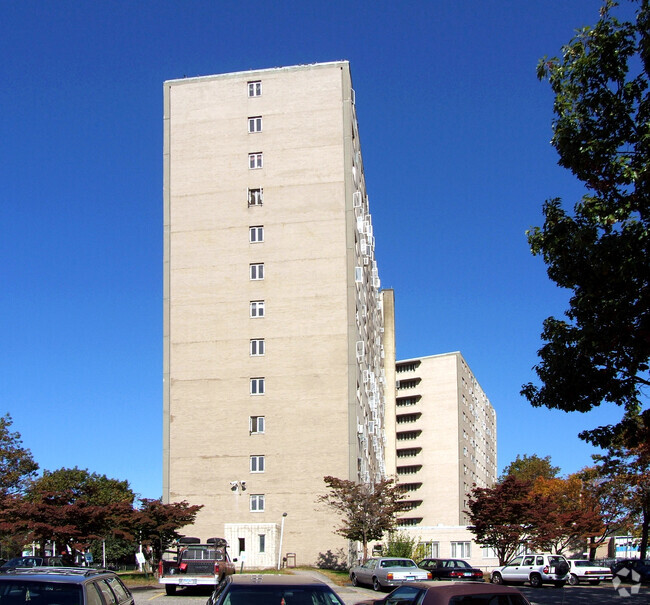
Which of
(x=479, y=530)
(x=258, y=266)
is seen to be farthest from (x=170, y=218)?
(x=479, y=530)

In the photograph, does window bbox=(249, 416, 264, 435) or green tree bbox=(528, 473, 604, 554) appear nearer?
green tree bbox=(528, 473, 604, 554)

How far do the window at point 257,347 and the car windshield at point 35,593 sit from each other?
46.0 metres

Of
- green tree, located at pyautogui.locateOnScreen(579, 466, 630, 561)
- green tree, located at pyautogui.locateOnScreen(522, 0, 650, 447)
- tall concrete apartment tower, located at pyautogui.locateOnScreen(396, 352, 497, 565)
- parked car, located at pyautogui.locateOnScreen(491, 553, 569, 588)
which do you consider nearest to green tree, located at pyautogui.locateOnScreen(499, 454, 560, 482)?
tall concrete apartment tower, located at pyautogui.locateOnScreen(396, 352, 497, 565)

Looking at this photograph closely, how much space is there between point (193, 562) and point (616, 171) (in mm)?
21626

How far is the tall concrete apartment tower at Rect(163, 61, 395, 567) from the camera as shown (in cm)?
5428

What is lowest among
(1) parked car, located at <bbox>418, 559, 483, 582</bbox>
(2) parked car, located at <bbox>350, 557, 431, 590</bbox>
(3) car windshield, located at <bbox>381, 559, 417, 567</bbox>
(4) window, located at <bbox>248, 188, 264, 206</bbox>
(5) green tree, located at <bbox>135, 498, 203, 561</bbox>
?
(1) parked car, located at <bbox>418, 559, 483, 582</bbox>

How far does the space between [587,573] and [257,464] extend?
854 inches

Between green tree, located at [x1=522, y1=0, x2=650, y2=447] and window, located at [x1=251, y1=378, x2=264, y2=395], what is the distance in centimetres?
3873

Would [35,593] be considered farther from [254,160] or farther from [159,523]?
[254,160]

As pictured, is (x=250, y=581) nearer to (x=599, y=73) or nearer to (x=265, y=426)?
(x=599, y=73)

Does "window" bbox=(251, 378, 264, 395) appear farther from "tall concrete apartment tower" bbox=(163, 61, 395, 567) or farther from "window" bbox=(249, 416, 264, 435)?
"window" bbox=(249, 416, 264, 435)

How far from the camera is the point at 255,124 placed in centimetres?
6125

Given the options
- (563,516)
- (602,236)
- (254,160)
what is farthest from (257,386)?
(602,236)

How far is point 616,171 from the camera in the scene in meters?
16.8
